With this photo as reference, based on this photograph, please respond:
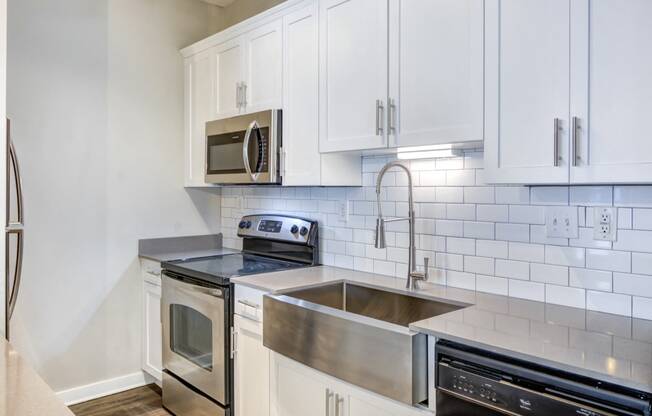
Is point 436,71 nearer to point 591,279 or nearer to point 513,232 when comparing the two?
point 513,232

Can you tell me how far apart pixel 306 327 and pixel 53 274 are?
6.33 ft

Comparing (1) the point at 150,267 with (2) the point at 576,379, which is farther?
(1) the point at 150,267

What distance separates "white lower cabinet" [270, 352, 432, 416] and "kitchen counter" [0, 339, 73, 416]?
3.38 feet

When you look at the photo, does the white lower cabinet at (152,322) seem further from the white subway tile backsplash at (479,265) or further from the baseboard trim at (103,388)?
the white subway tile backsplash at (479,265)

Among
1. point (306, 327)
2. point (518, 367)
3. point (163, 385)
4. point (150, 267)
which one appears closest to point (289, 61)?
point (306, 327)

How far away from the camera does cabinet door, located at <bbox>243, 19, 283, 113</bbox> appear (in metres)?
2.63

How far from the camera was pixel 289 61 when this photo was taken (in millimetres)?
2551

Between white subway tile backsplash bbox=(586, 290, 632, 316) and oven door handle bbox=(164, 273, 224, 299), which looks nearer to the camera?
white subway tile backsplash bbox=(586, 290, 632, 316)

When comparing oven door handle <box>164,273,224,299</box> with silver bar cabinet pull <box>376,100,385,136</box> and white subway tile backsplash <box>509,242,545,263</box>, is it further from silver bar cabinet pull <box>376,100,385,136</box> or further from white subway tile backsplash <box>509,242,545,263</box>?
white subway tile backsplash <box>509,242,545,263</box>

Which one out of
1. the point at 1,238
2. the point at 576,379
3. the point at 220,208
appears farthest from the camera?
the point at 220,208

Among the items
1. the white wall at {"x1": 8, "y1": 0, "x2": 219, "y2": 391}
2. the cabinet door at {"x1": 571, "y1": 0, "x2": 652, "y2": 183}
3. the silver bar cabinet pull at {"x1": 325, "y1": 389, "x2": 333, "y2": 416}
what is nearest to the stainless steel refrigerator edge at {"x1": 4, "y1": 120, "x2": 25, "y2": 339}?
the white wall at {"x1": 8, "y1": 0, "x2": 219, "y2": 391}

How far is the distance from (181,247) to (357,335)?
2.14 meters

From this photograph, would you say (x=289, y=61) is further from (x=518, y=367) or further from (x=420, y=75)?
(x=518, y=367)

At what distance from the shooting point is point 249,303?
7.45ft
